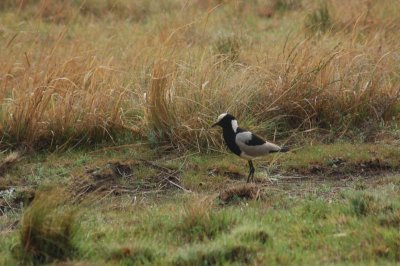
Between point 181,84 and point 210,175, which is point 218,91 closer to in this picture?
point 181,84

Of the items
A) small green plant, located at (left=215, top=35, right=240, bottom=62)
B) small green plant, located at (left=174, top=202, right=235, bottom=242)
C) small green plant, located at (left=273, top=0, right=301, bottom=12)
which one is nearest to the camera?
small green plant, located at (left=174, top=202, right=235, bottom=242)

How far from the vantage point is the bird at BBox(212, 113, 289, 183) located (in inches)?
262

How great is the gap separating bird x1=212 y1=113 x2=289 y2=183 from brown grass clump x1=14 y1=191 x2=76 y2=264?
202 centimetres

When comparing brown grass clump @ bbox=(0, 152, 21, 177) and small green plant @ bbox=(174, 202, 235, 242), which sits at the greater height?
small green plant @ bbox=(174, 202, 235, 242)

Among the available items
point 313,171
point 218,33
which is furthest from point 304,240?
point 218,33

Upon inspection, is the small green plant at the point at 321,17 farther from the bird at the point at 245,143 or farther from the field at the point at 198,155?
the bird at the point at 245,143

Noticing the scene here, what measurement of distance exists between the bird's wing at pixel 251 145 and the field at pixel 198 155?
313mm

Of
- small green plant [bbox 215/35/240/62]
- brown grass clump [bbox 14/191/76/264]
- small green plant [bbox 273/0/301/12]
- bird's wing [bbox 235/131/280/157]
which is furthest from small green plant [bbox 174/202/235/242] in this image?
small green plant [bbox 273/0/301/12]

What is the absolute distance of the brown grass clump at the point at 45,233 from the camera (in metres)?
5.01

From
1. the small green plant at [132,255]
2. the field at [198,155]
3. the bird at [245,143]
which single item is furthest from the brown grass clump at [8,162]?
the small green plant at [132,255]

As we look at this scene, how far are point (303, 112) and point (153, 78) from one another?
158 centimetres

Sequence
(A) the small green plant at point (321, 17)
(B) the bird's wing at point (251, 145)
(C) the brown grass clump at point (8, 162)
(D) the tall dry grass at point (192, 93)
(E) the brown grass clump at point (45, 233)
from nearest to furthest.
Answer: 1. (E) the brown grass clump at point (45, 233)
2. (B) the bird's wing at point (251, 145)
3. (C) the brown grass clump at point (8, 162)
4. (D) the tall dry grass at point (192, 93)
5. (A) the small green plant at point (321, 17)

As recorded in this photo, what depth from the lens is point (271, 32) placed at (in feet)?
39.3

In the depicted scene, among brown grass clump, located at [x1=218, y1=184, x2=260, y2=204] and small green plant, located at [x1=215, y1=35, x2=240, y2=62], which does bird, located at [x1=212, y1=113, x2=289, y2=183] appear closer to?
brown grass clump, located at [x1=218, y1=184, x2=260, y2=204]
